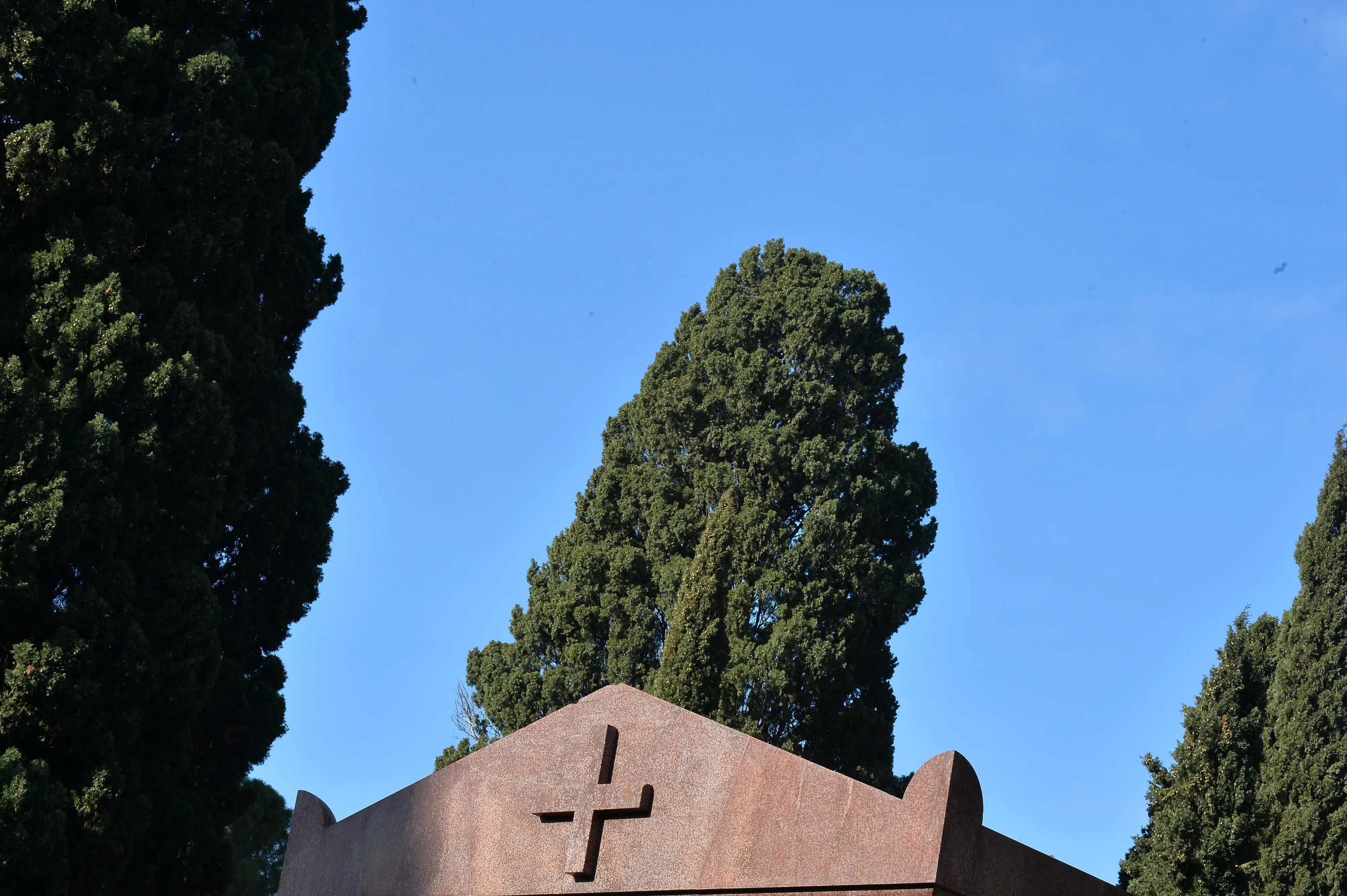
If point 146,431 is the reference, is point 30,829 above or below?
below

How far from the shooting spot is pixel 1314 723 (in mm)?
12812

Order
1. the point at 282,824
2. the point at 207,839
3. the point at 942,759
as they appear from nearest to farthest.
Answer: the point at 942,759, the point at 207,839, the point at 282,824

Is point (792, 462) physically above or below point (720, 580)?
above

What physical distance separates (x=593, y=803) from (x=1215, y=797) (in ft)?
20.7

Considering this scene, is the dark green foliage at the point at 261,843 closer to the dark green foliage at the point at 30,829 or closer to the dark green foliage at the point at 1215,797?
the dark green foliage at the point at 30,829

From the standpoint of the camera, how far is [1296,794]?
1245cm

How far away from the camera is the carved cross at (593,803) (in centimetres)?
590

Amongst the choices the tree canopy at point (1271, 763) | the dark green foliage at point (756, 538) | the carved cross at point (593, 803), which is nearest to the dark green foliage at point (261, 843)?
the dark green foliage at point (756, 538)

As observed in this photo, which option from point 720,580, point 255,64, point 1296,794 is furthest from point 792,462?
point 255,64

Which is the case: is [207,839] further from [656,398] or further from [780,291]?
[780,291]

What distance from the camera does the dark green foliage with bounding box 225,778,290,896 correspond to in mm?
16141

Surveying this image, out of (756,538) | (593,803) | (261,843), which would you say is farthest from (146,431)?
(261,843)

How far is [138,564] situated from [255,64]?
3.65 metres

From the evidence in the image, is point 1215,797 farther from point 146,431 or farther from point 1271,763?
point 146,431
